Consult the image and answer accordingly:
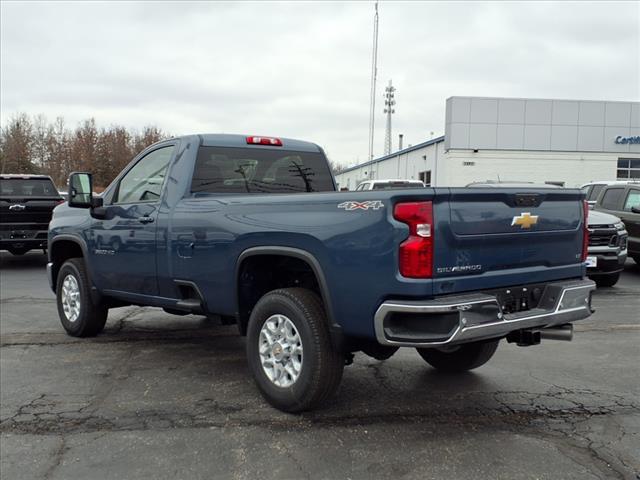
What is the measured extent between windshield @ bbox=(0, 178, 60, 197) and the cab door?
26.1ft

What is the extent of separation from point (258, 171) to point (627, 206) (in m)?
8.58

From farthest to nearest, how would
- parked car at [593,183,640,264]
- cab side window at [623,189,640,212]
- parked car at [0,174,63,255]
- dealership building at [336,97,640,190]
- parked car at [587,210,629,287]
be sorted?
dealership building at [336,97,640,190], parked car at [0,174,63,255], cab side window at [623,189,640,212], parked car at [593,183,640,264], parked car at [587,210,629,287]

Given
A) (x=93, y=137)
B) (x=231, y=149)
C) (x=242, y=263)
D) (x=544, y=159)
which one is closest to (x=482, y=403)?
(x=242, y=263)

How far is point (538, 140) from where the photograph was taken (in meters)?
30.1

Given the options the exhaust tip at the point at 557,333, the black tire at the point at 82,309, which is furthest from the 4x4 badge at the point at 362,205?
the black tire at the point at 82,309

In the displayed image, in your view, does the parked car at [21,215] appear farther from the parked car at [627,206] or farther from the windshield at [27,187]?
the parked car at [627,206]

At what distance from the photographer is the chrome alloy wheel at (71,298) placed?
6.32 metres

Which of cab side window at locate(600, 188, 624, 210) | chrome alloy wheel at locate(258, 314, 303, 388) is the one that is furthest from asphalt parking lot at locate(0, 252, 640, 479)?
cab side window at locate(600, 188, 624, 210)

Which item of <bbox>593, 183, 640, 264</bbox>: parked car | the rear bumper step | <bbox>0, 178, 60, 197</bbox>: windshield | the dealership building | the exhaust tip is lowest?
the exhaust tip

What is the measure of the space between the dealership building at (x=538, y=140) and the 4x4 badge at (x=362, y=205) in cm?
2668

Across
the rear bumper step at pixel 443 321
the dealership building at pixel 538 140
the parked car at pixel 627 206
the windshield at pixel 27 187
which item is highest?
the dealership building at pixel 538 140

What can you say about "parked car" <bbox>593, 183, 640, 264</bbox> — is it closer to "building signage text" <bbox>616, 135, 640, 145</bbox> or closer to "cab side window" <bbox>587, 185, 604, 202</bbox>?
"cab side window" <bbox>587, 185, 604, 202</bbox>

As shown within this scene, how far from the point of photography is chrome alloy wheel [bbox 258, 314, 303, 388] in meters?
3.99

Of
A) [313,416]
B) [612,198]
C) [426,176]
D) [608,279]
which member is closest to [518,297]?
[313,416]
